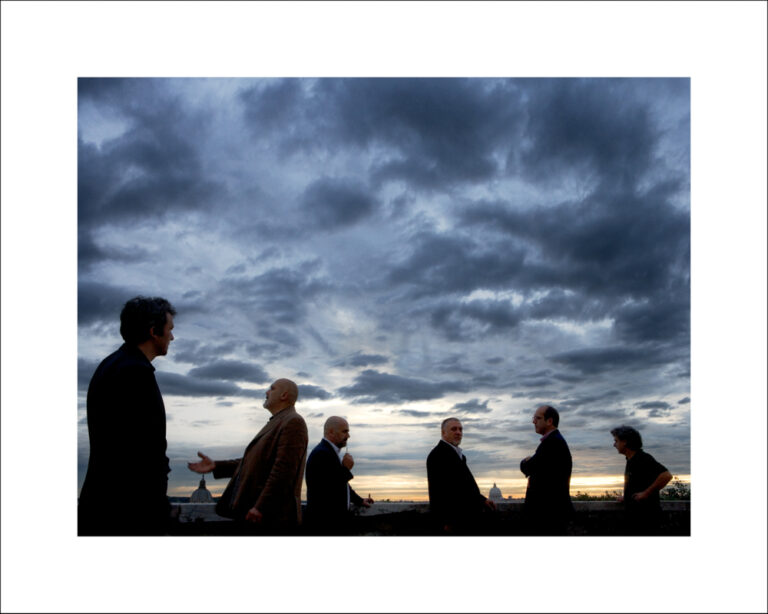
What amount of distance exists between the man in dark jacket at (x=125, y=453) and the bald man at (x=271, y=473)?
85 cm

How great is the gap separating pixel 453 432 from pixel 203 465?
2.48 meters

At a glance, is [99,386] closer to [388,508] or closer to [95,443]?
[95,443]

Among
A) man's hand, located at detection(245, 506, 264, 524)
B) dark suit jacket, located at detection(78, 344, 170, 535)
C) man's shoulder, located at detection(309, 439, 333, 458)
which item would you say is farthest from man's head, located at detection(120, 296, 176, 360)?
man's shoulder, located at detection(309, 439, 333, 458)

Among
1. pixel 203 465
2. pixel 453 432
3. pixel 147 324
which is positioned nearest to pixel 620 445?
pixel 453 432

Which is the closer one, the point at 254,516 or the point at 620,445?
the point at 254,516

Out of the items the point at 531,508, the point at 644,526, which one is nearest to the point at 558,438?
the point at 531,508

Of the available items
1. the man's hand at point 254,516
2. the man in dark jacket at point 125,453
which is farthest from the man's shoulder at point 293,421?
the man in dark jacket at point 125,453

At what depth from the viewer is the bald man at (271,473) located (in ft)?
23.6

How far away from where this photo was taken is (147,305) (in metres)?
6.85

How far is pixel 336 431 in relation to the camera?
7.70 m

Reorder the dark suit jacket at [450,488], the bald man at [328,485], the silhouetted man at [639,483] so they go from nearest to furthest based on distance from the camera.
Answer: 1. the bald man at [328,485]
2. the dark suit jacket at [450,488]
3. the silhouetted man at [639,483]

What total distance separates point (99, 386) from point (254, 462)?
1.61 meters

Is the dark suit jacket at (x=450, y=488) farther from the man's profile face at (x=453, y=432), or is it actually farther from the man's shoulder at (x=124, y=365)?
the man's shoulder at (x=124, y=365)

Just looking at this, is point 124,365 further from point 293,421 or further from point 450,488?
point 450,488
